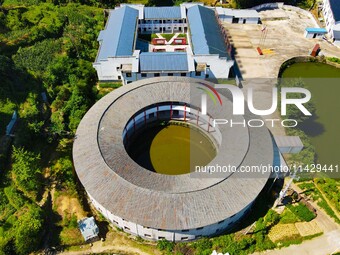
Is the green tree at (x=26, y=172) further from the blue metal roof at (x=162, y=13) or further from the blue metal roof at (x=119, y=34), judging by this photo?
the blue metal roof at (x=162, y=13)

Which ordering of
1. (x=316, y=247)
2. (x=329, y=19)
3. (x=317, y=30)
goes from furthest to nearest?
(x=329, y=19) → (x=317, y=30) → (x=316, y=247)

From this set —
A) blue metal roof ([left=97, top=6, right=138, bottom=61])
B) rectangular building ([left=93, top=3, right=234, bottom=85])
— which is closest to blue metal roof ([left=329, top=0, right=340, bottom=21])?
rectangular building ([left=93, top=3, right=234, bottom=85])

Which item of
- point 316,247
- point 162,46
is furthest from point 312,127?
point 162,46

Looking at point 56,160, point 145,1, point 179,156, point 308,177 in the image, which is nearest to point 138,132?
point 179,156

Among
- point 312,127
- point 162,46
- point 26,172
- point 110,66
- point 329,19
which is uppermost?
point 329,19

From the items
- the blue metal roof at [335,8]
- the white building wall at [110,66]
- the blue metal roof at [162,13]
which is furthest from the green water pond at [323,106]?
the white building wall at [110,66]

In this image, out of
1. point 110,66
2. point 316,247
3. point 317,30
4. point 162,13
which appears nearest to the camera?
point 316,247

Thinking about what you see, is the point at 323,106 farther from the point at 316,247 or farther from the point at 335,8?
the point at 335,8
